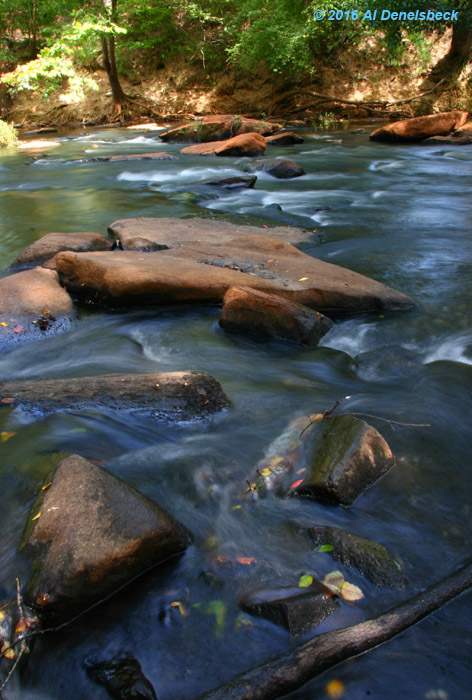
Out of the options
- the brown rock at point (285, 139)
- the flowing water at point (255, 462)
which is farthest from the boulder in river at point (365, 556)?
the brown rock at point (285, 139)

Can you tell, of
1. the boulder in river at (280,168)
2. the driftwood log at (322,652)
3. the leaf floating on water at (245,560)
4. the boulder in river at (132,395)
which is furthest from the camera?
the boulder in river at (280,168)

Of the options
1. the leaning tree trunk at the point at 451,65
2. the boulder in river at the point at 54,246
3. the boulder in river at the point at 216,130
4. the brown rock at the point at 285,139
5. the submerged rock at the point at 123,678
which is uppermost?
the leaning tree trunk at the point at 451,65

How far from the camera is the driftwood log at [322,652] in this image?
6.12 feet

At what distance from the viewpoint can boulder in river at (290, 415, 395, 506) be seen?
9.21 ft

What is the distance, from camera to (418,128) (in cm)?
1678

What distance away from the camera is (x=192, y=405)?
11.6 feet

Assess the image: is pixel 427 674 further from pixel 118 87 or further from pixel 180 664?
pixel 118 87

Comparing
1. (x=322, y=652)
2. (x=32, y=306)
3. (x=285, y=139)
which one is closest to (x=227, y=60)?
(x=285, y=139)

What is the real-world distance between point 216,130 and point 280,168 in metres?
6.09

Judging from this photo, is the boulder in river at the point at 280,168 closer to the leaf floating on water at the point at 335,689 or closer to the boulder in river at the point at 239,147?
the boulder in river at the point at 239,147

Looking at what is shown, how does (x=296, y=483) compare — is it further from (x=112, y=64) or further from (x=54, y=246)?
(x=112, y=64)

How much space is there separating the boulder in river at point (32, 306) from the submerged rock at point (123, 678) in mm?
3446

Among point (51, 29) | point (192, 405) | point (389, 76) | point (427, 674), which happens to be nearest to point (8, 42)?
point (51, 29)

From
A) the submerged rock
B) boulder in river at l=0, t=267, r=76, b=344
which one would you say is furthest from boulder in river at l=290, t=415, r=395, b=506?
boulder in river at l=0, t=267, r=76, b=344
